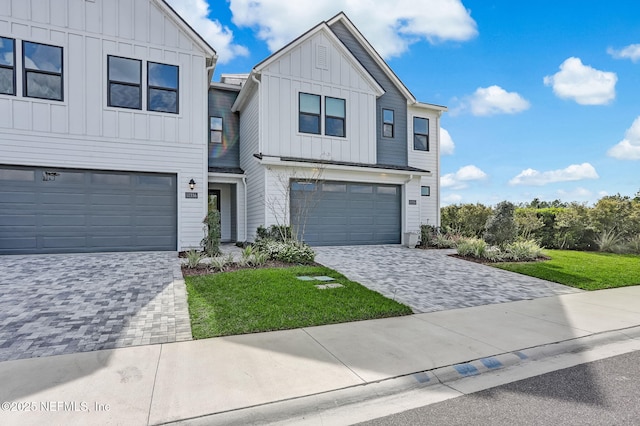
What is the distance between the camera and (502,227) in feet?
40.1

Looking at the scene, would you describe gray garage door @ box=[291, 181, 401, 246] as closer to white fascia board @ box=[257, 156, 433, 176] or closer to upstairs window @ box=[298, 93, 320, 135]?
white fascia board @ box=[257, 156, 433, 176]

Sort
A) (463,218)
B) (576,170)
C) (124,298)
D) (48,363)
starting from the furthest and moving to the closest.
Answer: (576,170)
(463,218)
(124,298)
(48,363)

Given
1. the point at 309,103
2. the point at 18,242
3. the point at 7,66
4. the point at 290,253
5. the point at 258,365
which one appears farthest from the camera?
the point at 309,103

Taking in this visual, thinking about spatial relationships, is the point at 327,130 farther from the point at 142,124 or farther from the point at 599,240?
the point at 599,240

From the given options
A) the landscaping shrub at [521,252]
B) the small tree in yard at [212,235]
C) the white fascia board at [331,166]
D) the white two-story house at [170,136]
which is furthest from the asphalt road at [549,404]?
the white fascia board at [331,166]

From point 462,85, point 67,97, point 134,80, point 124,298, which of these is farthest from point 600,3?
point 67,97

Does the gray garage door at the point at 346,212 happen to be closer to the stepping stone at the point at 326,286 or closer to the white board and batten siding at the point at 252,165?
the white board and batten siding at the point at 252,165

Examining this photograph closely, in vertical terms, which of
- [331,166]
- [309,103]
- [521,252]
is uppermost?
[309,103]

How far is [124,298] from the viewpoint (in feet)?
20.3

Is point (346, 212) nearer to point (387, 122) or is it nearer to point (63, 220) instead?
point (387, 122)

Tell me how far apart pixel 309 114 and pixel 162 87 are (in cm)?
532

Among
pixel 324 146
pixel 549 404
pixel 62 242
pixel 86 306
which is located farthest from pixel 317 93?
pixel 549 404

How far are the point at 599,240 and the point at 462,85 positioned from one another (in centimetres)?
929

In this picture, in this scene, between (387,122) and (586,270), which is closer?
(586,270)
